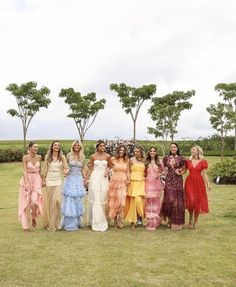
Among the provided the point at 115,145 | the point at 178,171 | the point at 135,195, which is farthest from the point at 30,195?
the point at 115,145

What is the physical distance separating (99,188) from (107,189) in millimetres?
195

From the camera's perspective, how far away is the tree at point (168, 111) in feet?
125

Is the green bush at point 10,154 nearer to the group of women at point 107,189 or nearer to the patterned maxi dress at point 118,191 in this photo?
the group of women at point 107,189

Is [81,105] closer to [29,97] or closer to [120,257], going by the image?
[29,97]

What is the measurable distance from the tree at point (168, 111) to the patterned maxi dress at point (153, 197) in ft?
88.3

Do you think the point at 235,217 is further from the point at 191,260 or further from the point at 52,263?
the point at 52,263

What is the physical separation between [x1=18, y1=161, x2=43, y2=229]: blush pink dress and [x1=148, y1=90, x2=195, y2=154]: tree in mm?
27518

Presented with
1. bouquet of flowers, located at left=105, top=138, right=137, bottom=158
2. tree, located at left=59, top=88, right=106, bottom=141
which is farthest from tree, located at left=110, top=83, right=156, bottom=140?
bouquet of flowers, located at left=105, top=138, right=137, bottom=158

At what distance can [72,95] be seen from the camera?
4709 cm

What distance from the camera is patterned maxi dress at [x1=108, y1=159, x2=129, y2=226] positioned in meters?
10.4

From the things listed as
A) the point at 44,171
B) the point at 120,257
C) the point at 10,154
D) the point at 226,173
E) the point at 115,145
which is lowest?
the point at 120,257

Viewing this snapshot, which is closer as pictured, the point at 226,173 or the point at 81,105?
the point at 226,173

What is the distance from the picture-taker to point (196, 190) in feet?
34.4

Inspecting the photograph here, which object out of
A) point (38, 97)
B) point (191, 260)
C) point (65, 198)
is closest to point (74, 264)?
point (191, 260)
